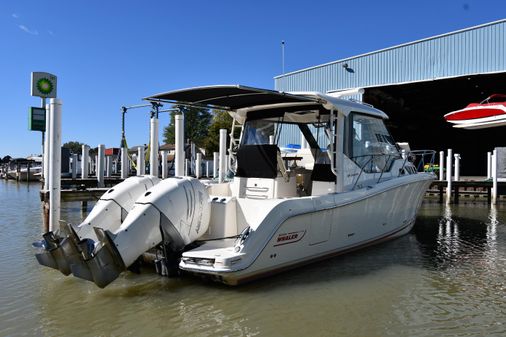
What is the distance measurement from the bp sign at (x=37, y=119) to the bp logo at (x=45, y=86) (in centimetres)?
48

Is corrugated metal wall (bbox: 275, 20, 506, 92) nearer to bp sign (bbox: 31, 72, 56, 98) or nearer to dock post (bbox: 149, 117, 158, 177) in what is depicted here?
dock post (bbox: 149, 117, 158, 177)

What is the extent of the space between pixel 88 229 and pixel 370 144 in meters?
5.01

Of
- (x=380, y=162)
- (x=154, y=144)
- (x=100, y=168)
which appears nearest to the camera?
(x=380, y=162)

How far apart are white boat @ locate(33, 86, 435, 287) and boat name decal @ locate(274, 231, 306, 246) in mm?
15

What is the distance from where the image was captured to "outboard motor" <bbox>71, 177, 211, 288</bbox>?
4980 millimetres

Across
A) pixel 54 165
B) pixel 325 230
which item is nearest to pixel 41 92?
pixel 54 165

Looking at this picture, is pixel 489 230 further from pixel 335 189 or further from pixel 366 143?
pixel 335 189

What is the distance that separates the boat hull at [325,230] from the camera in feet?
18.0

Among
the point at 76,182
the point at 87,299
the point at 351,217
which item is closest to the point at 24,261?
the point at 87,299

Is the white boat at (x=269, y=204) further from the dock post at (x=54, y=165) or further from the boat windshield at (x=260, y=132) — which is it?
the dock post at (x=54, y=165)

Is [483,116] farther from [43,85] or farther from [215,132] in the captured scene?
[215,132]

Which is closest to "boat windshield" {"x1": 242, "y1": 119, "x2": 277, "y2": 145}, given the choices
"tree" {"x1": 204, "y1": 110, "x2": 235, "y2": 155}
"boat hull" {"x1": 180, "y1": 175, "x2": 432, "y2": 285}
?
"boat hull" {"x1": 180, "y1": 175, "x2": 432, "y2": 285}

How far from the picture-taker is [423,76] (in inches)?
794

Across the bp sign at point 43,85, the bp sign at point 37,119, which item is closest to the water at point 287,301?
the bp sign at point 37,119
